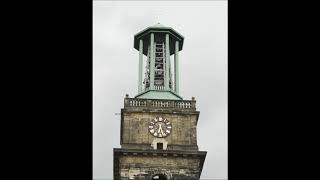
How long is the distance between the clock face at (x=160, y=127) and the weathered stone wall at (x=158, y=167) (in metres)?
2.30

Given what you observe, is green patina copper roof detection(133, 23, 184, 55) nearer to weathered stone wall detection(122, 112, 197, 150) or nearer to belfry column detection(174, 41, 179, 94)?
belfry column detection(174, 41, 179, 94)

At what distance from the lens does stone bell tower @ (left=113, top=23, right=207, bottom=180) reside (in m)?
42.3

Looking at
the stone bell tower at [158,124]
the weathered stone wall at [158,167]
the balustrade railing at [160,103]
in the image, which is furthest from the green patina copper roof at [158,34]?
the weathered stone wall at [158,167]

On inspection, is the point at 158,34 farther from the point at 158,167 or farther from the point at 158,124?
the point at 158,167

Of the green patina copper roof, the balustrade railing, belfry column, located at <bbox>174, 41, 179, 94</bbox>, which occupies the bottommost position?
the balustrade railing

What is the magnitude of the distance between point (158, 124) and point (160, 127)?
243mm

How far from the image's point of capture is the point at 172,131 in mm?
44469

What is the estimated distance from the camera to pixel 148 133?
44.3 m

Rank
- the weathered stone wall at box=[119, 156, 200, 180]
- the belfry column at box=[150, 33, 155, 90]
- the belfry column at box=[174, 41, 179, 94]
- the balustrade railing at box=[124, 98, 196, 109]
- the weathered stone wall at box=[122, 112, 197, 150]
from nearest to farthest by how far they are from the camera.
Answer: the weathered stone wall at box=[119, 156, 200, 180] → the weathered stone wall at box=[122, 112, 197, 150] → the balustrade railing at box=[124, 98, 196, 109] → the belfry column at box=[150, 33, 155, 90] → the belfry column at box=[174, 41, 179, 94]

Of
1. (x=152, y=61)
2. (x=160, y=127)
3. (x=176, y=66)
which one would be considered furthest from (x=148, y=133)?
(x=176, y=66)

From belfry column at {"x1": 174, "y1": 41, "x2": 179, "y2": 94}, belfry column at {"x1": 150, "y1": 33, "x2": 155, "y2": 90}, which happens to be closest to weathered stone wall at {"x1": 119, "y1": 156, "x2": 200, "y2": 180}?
belfry column at {"x1": 150, "y1": 33, "x2": 155, "y2": 90}
